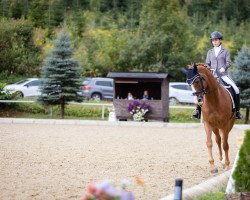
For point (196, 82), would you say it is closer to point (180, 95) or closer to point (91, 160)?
point (91, 160)

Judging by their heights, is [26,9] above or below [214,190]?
above

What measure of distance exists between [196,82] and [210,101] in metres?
0.72

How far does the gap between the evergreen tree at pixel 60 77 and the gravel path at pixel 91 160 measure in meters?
7.56

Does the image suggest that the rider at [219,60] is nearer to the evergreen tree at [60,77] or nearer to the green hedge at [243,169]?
the green hedge at [243,169]

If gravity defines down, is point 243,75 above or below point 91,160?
above

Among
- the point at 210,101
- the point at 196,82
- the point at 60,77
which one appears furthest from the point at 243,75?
the point at 196,82

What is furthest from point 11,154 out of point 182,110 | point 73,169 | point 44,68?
point 182,110

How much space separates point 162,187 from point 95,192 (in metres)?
4.65

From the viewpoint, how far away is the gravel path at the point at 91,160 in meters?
8.18

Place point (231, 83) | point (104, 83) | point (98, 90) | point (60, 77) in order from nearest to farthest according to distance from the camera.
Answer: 1. point (231, 83)
2. point (60, 77)
3. point (98, 90)
4. point (104, 83)

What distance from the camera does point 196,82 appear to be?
10703 mm

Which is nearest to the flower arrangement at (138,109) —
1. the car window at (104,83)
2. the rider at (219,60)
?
the car window at (104,83)

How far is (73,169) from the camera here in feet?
32.9

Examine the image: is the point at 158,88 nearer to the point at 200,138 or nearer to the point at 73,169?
the point at 200,138
